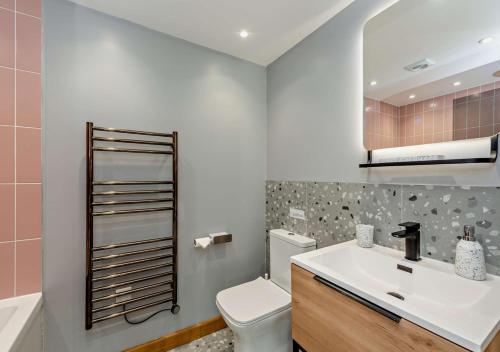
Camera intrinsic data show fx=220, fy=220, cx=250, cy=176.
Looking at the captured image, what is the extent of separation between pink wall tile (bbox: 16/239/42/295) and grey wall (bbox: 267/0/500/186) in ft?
6.02

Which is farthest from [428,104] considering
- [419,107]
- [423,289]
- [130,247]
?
[130,247]

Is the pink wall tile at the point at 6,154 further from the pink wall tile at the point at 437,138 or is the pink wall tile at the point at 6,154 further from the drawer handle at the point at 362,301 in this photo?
the pink wall tile at the point at 437,138

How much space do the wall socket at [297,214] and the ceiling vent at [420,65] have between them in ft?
3.83

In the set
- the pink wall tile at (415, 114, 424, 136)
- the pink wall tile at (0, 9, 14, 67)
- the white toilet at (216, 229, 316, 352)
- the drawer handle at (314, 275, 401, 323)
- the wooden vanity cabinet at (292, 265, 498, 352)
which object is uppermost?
the pink wall tile at (0, 9, 14, 67)

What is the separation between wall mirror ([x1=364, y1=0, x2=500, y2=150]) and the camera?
3.18 feet

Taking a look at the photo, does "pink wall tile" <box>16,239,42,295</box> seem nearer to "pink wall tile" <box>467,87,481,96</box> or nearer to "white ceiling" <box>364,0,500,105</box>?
"white ceiling" <box>364,0,500,105</box>

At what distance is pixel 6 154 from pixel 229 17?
1661 mm

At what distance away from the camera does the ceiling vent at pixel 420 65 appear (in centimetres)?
115

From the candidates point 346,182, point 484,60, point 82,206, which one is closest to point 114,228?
point 82,206

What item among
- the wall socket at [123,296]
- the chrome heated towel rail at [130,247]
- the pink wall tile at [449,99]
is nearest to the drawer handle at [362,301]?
the pink wall tile at [449,99]

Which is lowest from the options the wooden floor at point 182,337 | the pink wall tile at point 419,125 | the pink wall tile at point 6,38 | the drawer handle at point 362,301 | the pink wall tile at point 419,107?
the wooden floor at point 182,337

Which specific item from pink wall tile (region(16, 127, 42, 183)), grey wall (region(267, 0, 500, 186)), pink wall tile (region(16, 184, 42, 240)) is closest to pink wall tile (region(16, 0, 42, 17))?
pink wall tile (region(16, 127, 42, 183))

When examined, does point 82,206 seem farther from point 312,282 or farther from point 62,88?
point 312,282

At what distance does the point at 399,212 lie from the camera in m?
1.23
